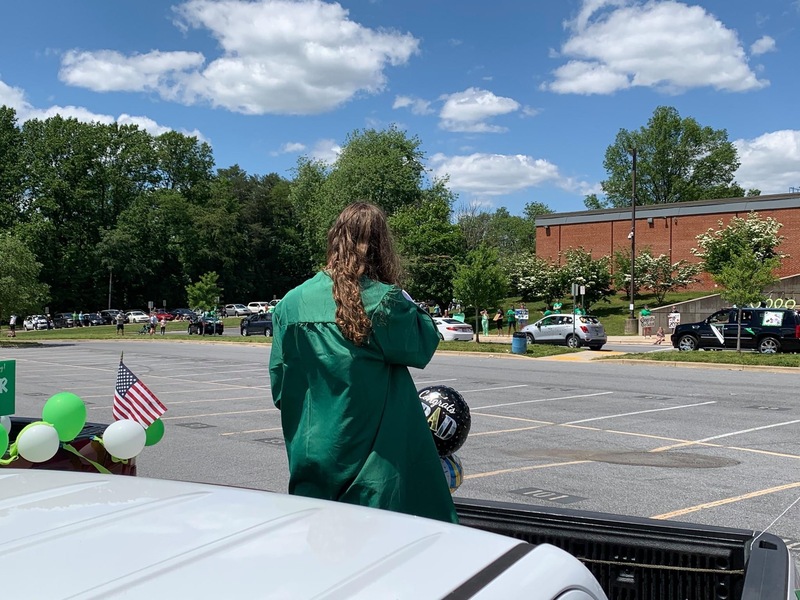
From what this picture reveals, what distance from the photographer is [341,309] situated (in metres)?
2.73

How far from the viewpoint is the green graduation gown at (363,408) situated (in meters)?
2.66

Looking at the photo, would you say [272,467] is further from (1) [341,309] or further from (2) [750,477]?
(1) [341,309]

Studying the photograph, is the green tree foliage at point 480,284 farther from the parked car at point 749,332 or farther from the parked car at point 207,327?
the parked car at point 207,327

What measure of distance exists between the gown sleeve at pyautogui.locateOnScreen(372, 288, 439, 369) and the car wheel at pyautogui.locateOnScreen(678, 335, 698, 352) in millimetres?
27240

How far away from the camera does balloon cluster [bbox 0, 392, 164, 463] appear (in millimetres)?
3340

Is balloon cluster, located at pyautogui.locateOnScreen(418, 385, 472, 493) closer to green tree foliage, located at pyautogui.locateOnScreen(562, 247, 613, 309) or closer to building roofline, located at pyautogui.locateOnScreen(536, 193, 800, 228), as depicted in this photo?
green tree foliage, located at pyautogui.locateOnScreen(562, 247, 613, 309)

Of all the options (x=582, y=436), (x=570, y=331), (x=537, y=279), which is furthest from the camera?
(x=537, y=279)

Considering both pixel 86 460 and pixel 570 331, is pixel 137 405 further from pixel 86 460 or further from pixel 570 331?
pixel 570 331

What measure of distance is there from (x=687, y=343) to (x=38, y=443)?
27484 millimetres

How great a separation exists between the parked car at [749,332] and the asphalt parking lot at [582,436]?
6.26 metres

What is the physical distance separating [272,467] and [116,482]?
257 inches

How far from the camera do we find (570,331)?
103ft

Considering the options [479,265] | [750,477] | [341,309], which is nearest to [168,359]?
[479,265]

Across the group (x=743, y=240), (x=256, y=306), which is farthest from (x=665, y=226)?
(x=256, y=306)
